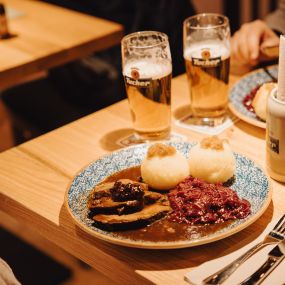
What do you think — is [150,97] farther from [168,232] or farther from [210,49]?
[168,232]

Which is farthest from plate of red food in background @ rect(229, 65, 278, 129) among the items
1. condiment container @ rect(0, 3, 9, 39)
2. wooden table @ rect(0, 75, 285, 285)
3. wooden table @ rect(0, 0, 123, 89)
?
condiment container @ rect(0, 3, 9, 39)

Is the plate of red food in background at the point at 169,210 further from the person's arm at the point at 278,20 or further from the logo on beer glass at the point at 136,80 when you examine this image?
the person's arm at the point at 278,20

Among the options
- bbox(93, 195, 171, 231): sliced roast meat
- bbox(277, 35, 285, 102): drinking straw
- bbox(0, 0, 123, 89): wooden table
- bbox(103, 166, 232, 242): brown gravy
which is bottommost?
bbox(0, 0, 123, 89): wooden table

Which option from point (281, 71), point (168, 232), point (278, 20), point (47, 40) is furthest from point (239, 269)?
point (47, 40)

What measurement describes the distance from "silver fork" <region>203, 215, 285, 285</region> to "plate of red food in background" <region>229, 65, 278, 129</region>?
376mm

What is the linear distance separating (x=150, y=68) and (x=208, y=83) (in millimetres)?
161

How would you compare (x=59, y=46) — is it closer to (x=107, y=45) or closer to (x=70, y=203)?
(x=107, y=45)

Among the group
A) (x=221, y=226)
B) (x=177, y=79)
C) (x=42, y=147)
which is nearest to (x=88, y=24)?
(x=177, y=79)

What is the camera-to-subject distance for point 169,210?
0.97 metres

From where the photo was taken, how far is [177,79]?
1628 millimetres

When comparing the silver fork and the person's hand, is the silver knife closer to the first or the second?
the silver fork

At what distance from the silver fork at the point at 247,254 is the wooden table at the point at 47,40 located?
1.22 metres

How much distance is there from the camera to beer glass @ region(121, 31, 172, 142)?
1.24 metres

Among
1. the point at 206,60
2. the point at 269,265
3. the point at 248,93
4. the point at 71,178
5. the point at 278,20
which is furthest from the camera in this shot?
the point at 278,20
